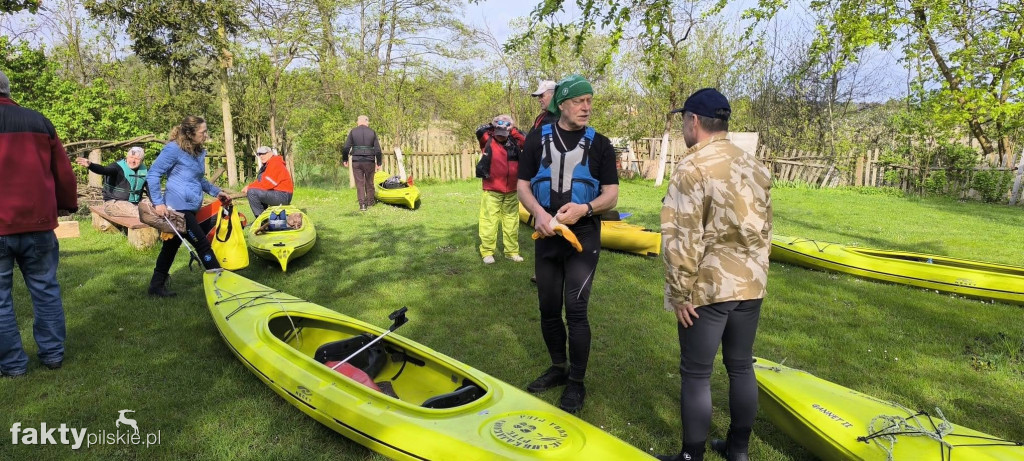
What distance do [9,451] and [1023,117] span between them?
17557mm

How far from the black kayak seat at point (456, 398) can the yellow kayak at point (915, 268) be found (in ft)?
17.5

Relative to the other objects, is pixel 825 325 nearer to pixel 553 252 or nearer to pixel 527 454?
pixel 553 252

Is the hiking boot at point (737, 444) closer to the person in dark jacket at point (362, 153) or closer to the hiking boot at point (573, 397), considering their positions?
the hiking boot at point (573, 397)

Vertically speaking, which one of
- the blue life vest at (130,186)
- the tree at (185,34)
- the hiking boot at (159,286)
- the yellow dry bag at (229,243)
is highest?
the tree at (185,34)

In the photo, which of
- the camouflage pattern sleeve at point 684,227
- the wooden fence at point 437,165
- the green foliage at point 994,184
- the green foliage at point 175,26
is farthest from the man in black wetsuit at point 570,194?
the green foliage at point 994,184

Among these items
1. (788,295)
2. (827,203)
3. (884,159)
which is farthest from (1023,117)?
(788,295)

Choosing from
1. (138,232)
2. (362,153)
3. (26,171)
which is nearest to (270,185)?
(138,232)

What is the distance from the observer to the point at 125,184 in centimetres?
794

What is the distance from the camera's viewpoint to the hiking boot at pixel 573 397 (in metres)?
3.26

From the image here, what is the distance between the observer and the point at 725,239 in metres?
2.25

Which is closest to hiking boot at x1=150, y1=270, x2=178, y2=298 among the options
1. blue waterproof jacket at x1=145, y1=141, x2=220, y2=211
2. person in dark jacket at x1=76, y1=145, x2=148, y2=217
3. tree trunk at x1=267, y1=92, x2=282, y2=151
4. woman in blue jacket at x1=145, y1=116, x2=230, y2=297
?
woman in blue jacket at x1=145, y1=116, x2=230, y2=297

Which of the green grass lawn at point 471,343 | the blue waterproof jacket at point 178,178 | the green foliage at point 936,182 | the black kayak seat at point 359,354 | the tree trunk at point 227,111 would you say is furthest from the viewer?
the green foliage at point 936,182

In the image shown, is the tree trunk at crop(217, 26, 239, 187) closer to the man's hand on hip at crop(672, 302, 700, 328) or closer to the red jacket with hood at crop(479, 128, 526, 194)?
the red jacket with hood at crop(479, 128, 526, 194)

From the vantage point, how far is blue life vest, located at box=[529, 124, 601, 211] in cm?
306
